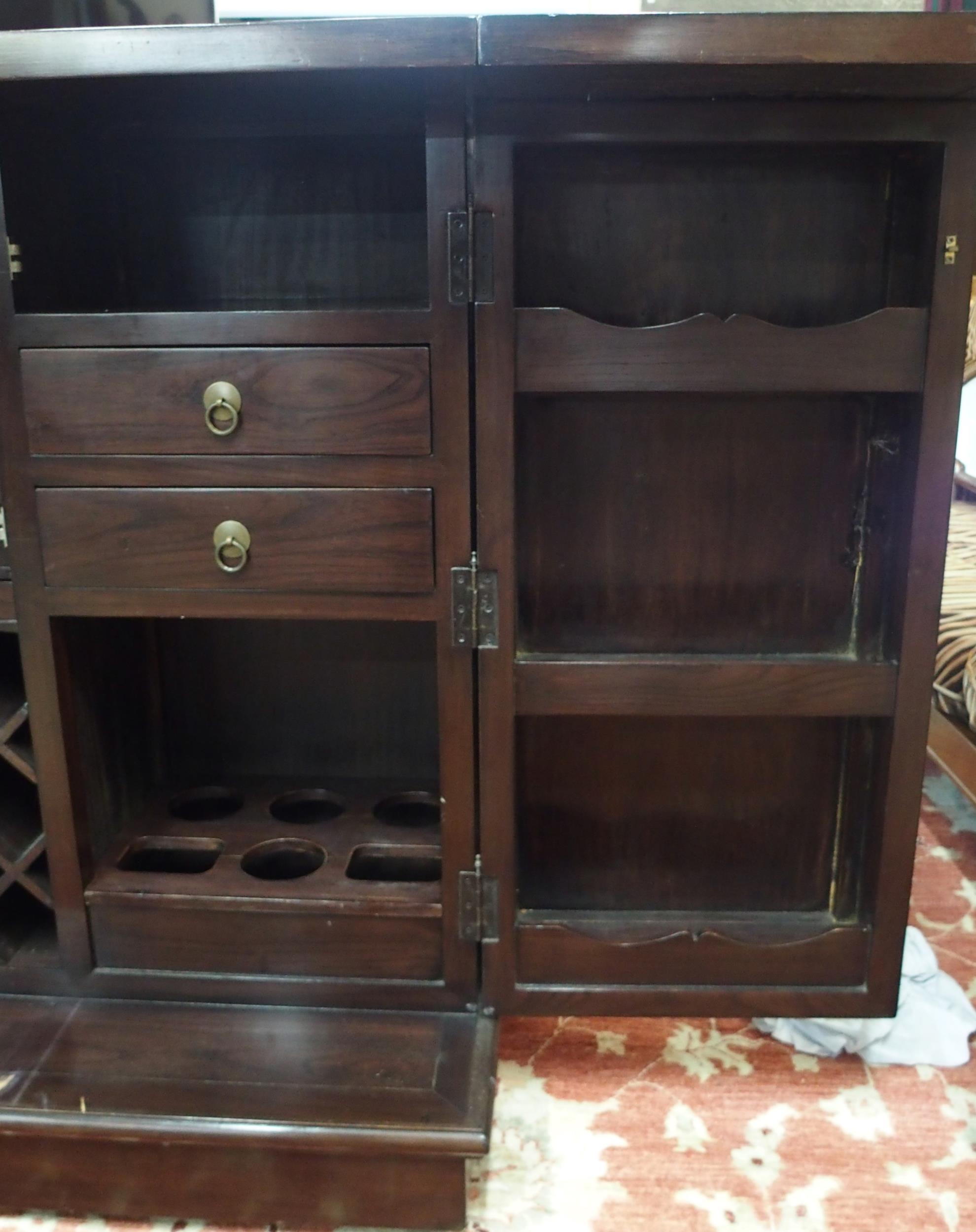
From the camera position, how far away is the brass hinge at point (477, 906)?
1055mm

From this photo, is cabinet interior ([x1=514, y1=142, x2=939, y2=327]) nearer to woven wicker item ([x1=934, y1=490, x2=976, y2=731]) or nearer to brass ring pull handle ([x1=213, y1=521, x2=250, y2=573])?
brass ring pull handle ([x1=213, y1=521, x2=250, y2=573])

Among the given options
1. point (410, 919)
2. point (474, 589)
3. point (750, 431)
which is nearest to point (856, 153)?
point (750, 431)

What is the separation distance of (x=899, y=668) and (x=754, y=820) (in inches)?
10.4

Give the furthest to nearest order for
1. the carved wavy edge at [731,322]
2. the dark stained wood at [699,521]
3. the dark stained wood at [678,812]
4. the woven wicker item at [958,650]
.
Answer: the woven wicker item at [958,650], the dark stained wood at [678,812], the dark stained wood at [699,521], the carved wavy edge at [731,322]

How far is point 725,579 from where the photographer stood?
106 centimetres

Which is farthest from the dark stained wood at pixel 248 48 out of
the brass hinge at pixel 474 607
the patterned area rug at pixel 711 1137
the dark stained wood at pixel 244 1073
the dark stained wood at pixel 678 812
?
the patterned area rug at pixel 711 1137

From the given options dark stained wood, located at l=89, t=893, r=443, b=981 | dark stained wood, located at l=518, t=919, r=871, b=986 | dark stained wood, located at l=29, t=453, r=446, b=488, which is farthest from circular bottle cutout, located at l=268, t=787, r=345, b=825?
dark stained wood, located at l=29, t=453, r=446, b=488

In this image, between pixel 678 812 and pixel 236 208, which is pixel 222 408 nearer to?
pixel 236 208

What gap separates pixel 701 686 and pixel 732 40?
576 millimetres

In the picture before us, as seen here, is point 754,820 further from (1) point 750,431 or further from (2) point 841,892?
(1) point 750,431

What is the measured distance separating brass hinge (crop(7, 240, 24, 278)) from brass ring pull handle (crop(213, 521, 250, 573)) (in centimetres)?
30

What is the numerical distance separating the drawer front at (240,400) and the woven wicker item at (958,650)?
965mm

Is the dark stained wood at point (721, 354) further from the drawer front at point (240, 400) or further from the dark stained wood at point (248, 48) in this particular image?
the dark stained wood at point (248, 48)

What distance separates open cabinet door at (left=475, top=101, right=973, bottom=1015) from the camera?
92 centimetres
